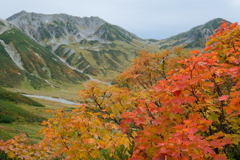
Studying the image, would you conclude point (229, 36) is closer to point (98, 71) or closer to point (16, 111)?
point (16, 111)

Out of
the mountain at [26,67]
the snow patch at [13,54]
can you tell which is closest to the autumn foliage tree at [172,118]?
the mountain at [26,67]

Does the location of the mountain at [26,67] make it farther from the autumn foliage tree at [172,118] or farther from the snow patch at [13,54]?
the autumn foliage tree at [172,118]

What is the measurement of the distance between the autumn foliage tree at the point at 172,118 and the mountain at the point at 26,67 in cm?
9530

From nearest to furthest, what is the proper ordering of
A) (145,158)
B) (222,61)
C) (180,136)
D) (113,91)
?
(180,136) < (145,158) < (222,61) < (113,91)

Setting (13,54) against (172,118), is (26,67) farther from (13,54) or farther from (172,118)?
(172,118)

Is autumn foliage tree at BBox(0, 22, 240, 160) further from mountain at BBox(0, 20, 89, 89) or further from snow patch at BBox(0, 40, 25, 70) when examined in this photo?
snow patch at BBox(0, 40, 25, 70)

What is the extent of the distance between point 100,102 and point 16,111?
955 inches

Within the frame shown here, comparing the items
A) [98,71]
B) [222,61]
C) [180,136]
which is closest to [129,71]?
[222,61]

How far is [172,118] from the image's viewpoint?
14.9 ft

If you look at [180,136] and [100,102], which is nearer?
[180,136]

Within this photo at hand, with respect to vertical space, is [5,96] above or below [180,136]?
below

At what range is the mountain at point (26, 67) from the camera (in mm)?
95062

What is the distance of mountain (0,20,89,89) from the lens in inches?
3743

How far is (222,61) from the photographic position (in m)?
6.18
